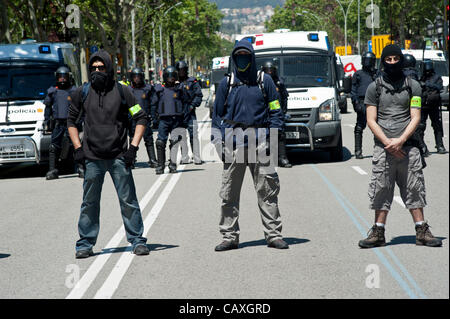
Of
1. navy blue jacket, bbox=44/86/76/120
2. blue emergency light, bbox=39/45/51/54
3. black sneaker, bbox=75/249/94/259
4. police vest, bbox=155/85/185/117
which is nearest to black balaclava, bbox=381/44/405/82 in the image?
black sneaker, bbox=75/249/94/259

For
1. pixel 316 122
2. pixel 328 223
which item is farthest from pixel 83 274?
pixel 316 122

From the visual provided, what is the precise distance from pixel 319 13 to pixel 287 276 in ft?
344

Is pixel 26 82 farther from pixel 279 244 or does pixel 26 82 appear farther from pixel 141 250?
pixel 279 244

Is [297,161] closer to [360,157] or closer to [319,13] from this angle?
[360,157]

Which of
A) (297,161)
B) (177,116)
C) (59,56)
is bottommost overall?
(297,161)

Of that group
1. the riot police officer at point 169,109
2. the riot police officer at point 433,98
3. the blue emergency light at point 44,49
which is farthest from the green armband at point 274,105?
the blue emergency light at point 44,49

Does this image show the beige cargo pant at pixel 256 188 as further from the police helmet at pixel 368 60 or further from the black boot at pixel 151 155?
the police helmet at pixel 368 60

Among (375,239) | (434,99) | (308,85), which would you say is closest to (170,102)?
(308,85)

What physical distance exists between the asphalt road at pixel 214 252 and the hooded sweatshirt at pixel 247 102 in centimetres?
118

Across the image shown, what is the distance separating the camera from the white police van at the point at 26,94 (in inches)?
608

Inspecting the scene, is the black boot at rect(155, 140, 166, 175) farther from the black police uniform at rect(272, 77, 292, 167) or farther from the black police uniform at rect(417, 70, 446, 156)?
the black police uniform at rect(417, 70, 446, 156)

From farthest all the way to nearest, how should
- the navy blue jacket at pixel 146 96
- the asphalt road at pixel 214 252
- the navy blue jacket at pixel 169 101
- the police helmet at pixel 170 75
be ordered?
the navy blue jacket at pixel 146 96
the police helmet at pixel 170 75
the navy blue jacket at pixel 169 101
the asphalt road at pixel 214 252

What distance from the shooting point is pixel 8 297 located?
625 centimetres

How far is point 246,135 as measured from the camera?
7641mm
